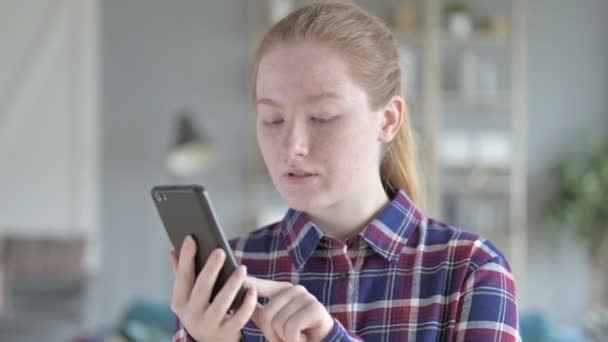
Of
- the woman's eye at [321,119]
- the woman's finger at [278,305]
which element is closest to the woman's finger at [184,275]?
the woman's finger at [278,305]

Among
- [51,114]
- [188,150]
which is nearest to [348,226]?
[188,150]

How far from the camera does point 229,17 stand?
6.41 metres

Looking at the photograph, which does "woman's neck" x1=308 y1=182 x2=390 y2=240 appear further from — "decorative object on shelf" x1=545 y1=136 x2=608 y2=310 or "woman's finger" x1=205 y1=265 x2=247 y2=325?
"decorative object on shelf" x1=545 y1=136 x2=608 y2=310

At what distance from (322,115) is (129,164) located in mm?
5390

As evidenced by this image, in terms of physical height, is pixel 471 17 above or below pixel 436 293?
above

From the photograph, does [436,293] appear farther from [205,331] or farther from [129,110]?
[129,110]

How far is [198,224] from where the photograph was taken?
3.36ft

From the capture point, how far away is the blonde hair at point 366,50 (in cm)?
117

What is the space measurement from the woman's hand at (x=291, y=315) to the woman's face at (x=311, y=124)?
0.16 meters

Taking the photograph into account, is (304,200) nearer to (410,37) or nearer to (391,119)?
(391,119)

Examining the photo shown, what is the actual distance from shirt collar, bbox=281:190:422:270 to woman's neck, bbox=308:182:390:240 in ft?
0.06

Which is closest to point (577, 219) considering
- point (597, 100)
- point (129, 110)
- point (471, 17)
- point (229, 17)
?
point (597, 100)

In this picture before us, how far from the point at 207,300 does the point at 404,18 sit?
17.8 feet

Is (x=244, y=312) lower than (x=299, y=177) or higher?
lower
